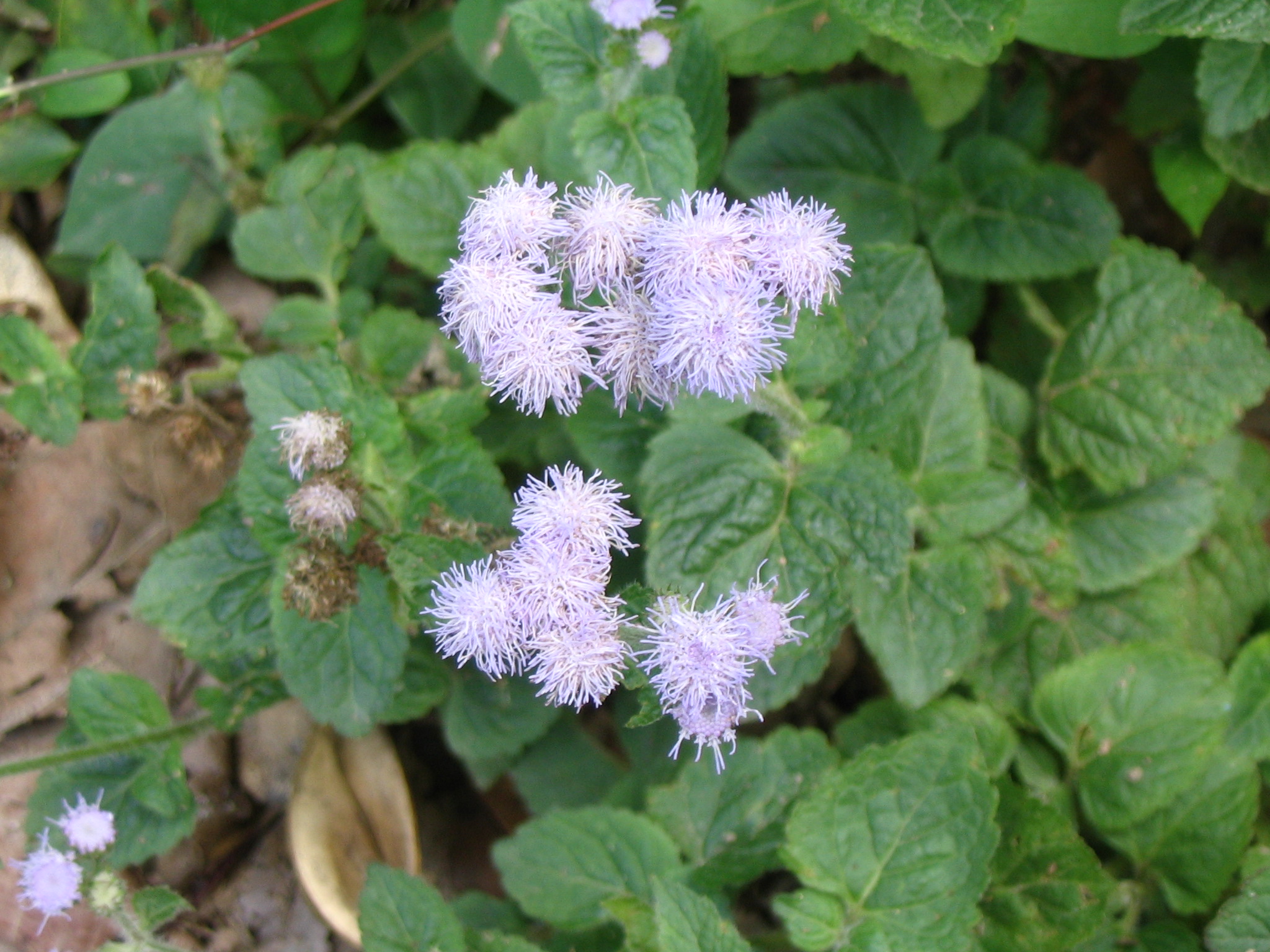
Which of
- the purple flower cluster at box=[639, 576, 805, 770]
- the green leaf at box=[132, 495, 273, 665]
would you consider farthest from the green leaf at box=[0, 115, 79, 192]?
the purple flower cluster at box=[639, 576, 805, 770]

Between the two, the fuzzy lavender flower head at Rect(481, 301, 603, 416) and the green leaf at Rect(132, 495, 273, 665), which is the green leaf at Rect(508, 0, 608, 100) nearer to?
the fuzzy lavender flower head at Rect(481, 301, 603, 416)

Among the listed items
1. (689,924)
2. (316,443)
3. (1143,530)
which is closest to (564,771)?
(689,924)

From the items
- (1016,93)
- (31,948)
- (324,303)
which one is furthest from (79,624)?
(1016,93)

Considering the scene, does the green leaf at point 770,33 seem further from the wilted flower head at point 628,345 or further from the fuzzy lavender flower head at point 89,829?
the fuzzy lavender flower head at point 89,829

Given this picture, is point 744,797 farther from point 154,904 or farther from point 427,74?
point 427,74

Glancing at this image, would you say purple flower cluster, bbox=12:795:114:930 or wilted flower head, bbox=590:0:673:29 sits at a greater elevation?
wilted flower head, bbox=590:0:673:29

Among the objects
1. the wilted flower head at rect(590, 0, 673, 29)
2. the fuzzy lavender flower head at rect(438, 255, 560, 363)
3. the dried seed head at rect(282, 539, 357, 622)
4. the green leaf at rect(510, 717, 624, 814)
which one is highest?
the wilted flower head at rect(590, 0, 673, 29)
